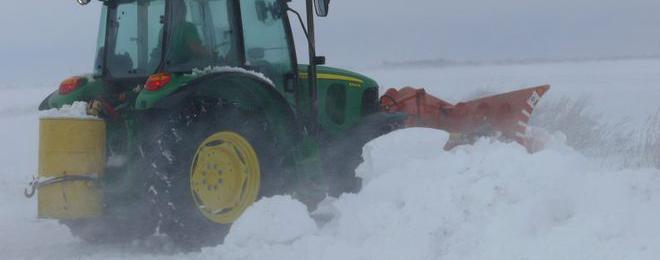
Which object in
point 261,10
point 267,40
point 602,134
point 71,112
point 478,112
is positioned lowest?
point 602,134

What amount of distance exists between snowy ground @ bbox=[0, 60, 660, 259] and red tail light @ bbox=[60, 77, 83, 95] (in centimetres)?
118

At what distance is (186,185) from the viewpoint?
568 centimetres

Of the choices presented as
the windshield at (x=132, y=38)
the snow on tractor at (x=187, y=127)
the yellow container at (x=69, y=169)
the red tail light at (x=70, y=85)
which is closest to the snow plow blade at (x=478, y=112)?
the snow on tractor at (x=187, y=127)

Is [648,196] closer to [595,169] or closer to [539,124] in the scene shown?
[595,169]

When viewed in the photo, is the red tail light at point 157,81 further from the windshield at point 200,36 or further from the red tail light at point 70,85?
the red tail light at point 70,85

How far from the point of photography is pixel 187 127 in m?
5.75

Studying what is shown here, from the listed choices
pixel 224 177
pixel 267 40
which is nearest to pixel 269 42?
pixel 267 40

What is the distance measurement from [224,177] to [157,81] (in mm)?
866

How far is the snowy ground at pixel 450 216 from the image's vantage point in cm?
436

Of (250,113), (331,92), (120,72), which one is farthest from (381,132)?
(120,72)

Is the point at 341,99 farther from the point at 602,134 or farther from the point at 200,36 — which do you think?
the point at 602,134

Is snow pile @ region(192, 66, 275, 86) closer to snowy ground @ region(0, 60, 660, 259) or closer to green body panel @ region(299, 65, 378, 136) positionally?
snowy ground @ region(0, 60, 660, 259)

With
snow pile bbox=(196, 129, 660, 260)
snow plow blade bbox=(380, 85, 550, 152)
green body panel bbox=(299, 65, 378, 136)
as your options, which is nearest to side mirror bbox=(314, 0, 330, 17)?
green body panel bbox=(299, 65, 378, 136)

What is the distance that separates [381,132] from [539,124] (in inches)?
238
